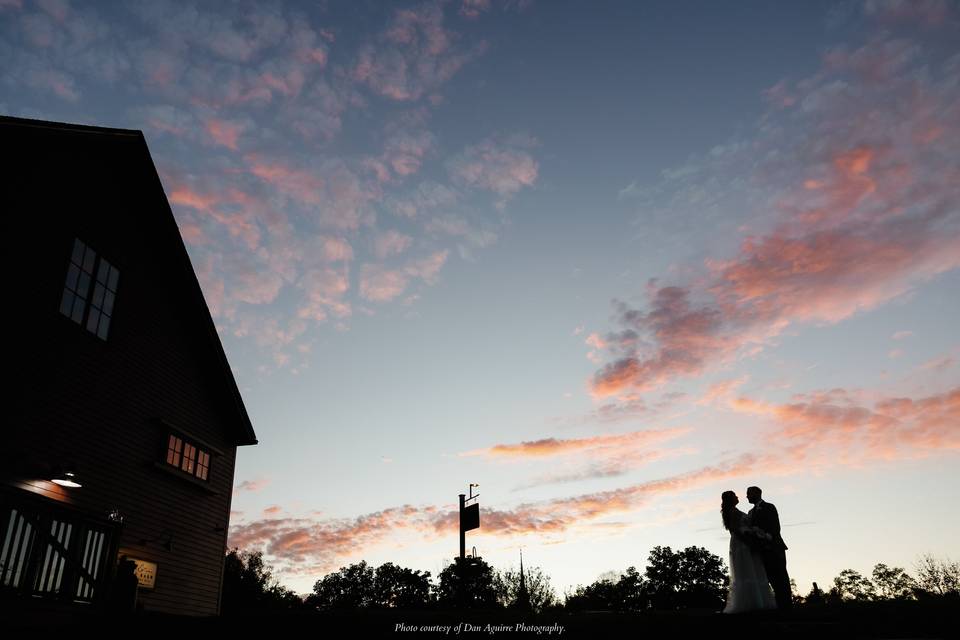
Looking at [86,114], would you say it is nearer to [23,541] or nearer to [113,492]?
[113,492]

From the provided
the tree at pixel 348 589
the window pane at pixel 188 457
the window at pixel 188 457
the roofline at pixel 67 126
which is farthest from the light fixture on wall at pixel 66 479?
the tree at pixel 348 589

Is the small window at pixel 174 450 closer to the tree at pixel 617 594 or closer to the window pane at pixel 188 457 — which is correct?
the window pane at pixel 188 457

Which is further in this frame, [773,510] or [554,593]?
[554,593]

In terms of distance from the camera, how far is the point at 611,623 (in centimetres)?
891

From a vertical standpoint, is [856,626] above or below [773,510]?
below

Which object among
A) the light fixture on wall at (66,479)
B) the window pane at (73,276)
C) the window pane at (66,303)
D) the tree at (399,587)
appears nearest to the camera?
the light fixture on wall at (66,479)

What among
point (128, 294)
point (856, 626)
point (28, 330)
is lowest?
point (856, 626)

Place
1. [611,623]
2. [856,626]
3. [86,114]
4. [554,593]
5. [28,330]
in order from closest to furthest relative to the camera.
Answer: [856,626] → [611,623] → [28,330] → [86,114] → [554,593]

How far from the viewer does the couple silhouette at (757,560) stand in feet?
33.6

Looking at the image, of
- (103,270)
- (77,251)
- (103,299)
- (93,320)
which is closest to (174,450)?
(93,320)

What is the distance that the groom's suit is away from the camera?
→ 400 inches

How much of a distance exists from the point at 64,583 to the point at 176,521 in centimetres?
397

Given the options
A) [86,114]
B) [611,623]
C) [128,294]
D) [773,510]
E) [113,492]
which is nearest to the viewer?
[611,623]

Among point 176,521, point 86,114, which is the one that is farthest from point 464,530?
point 86,114
